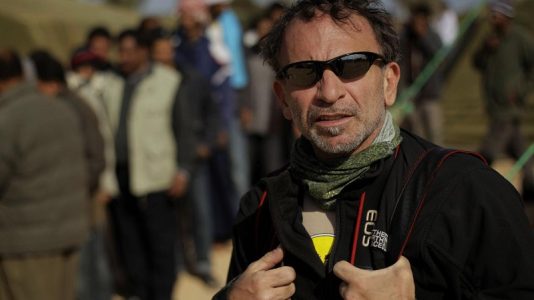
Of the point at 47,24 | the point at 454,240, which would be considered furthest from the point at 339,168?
the point at 47,24

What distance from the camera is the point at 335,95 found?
2.04 m

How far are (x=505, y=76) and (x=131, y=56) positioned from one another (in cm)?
409

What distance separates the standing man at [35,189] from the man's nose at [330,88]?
3.01m

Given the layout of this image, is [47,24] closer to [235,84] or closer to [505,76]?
[235,84]

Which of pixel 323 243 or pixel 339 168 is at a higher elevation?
pixel 339 168

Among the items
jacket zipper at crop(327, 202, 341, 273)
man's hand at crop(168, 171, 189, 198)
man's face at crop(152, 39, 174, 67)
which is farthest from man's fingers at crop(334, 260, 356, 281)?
man's face at crop(152, 39, 174, 67)

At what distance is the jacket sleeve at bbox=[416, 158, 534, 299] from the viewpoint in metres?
1.84

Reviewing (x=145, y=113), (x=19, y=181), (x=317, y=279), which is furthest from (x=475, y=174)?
(x=145, y=113)

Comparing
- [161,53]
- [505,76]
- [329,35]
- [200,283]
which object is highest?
[329,35]

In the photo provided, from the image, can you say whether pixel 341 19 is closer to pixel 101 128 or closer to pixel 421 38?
pixel 101 128

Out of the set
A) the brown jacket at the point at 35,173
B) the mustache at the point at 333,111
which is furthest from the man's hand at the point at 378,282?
the brown jacket at the point at 35,173

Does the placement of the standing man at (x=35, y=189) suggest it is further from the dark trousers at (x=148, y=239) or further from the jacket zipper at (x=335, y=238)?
the jacket zipper at (x=335, y=238)

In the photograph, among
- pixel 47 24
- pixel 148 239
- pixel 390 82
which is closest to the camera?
pixel 390 82

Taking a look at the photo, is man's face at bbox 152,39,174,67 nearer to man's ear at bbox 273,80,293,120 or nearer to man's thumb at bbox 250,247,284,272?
man's ear at bbox 273,80,293,120
